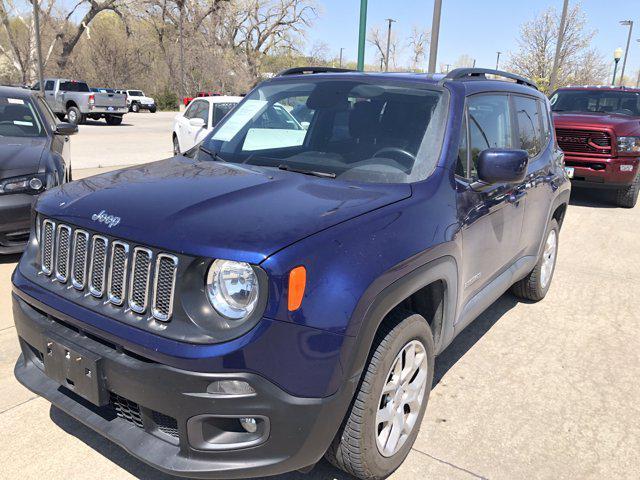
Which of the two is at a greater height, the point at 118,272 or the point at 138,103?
the point at 118,272

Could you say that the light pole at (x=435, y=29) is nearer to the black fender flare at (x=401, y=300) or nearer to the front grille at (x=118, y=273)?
the black fender flare at (x=401, y=300)

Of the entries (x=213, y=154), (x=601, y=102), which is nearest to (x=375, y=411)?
(x=213, y=154)

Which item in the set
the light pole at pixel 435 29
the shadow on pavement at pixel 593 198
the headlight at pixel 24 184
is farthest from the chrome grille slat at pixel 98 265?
the shadow on pavement at pixel 593 198

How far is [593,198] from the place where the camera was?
10.9m

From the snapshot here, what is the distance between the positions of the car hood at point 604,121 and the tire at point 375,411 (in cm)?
808

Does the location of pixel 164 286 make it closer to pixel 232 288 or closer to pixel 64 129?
pixel 232 288

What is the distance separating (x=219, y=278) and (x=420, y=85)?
6.18 ft

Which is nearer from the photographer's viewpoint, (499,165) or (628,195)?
(499,165)

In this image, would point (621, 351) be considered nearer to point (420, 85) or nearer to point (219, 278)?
point (420, 85)

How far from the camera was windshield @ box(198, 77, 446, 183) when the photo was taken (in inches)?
117

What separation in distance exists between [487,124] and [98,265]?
2470mm

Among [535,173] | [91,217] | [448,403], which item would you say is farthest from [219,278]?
[535,173]

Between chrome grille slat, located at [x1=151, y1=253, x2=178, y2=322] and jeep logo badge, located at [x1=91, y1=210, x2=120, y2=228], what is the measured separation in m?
0.30

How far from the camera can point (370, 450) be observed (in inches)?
92.4
